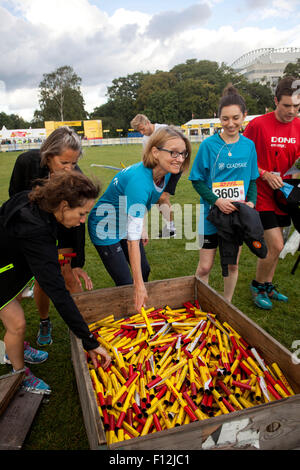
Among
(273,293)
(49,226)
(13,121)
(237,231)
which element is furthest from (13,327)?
(13,121)

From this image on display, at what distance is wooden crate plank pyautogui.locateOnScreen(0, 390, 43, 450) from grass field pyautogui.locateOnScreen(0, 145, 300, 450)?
0.39 feet

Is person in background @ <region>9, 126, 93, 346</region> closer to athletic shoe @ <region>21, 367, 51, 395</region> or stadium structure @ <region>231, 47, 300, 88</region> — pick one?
athletic shoe @ <region>21, 367, 51, 395</region>

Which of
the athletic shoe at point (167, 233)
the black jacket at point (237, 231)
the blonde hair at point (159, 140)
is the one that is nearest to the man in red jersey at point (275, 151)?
the black jacket at point (237, 231)

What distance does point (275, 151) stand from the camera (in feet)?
13.3

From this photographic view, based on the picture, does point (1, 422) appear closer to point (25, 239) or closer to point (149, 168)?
point (25, 239)

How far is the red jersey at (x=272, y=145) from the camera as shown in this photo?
4012 mm

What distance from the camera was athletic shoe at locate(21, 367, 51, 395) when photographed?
2.90 m

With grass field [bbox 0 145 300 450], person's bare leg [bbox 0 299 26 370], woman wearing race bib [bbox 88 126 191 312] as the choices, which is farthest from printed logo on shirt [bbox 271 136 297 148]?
person's bare leg [bbox 0 299 26 370]

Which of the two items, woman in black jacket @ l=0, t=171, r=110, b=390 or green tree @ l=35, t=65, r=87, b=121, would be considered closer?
woman in black jacket @ l=0, t=171, r=110, b=390

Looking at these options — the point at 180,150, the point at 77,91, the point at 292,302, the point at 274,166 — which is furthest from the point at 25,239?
the point at 77,91

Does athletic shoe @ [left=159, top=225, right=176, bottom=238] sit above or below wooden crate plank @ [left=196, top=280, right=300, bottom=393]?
below

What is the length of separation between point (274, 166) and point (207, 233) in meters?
1.27

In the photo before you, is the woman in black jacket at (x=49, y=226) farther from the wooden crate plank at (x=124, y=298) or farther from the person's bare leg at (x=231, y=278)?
Result: the person's bare leg at (x=231, y=278)

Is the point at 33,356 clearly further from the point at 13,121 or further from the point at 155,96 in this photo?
the point at 13,121
